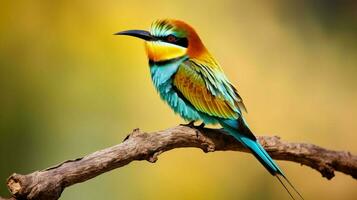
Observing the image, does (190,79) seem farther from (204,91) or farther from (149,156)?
(149,156)

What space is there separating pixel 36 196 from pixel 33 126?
0.87m

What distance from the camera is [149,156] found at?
2209mm

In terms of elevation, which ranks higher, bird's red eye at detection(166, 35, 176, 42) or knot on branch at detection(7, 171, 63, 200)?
bird's red eye at detection(166, 35, 176, 42)

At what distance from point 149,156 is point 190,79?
0.44 metres

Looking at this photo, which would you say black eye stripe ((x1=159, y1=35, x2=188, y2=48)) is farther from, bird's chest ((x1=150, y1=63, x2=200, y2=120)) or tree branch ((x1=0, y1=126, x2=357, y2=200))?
tree branch ((x1=0, y1=126, x2=357, y2=200))

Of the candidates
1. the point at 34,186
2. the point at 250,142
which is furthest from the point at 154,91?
the point at 34,186

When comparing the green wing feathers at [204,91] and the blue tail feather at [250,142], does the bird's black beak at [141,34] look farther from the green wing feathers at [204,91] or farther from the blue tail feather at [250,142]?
the blue tail feather at [250,142]

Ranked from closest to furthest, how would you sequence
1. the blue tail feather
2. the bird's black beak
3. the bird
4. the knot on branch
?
the knot on branch < the blue tail feather < the bird < the bird's black beak

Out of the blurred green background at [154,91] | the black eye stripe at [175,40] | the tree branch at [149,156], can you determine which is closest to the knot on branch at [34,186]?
the tree branch at [149,156]

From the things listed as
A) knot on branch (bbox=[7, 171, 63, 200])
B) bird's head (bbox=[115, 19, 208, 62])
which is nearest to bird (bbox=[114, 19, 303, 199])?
bird's head (bbox=[115, 19, 208, 62])

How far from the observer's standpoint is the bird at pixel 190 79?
8.21 ft

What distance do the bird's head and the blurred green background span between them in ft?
0.58

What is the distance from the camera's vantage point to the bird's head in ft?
8.45

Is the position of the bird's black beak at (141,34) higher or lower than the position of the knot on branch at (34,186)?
higher
